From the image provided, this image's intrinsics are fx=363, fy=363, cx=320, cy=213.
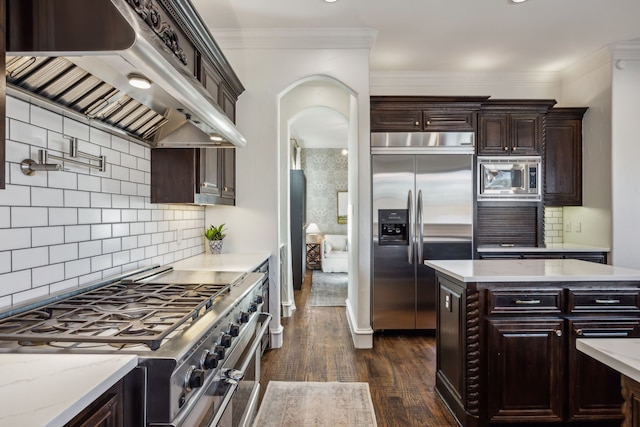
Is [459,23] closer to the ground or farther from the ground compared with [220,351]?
farther from the ground

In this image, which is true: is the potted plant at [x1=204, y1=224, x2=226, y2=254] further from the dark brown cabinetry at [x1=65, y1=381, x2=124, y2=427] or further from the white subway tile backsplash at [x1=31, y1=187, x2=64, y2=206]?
the dark brown cabinetry at [x1=65, y1=381, x2=124, y2=427]

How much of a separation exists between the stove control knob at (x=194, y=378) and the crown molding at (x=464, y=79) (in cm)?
416

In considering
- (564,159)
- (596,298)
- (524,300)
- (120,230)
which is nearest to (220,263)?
(120,230)

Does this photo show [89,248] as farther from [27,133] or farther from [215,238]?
[215,238]

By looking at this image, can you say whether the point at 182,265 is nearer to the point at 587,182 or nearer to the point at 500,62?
the point at 500,62

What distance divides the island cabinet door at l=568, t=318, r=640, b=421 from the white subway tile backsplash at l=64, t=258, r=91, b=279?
252cm

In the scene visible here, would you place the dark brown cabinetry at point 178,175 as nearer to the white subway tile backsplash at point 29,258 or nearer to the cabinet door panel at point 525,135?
the white subway tile backsplash at point 29,258

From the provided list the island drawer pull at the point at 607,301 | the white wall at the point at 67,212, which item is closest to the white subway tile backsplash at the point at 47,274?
the white wall at the point at 67,212

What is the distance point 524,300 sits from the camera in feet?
6.69

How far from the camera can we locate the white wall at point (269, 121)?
134 inches

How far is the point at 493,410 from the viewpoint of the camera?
6.70ft

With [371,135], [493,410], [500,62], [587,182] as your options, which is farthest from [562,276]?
[500,62]

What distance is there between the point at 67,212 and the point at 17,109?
44 centimetres

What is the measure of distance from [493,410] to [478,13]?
3030 millimetres
